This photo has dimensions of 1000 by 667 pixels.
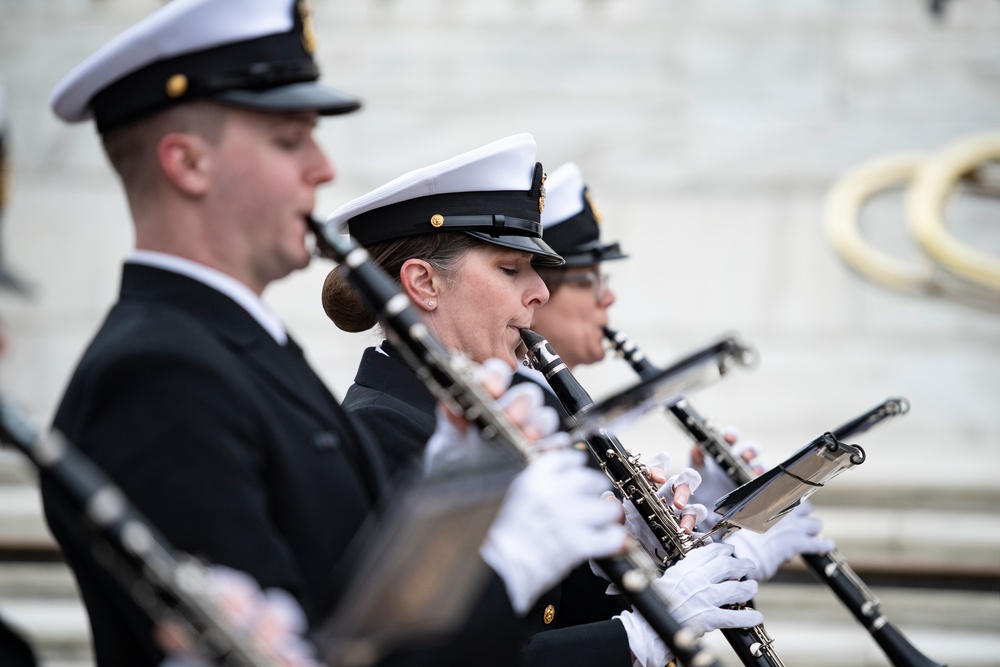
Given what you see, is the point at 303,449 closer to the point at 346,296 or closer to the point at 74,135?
the point at 346,296

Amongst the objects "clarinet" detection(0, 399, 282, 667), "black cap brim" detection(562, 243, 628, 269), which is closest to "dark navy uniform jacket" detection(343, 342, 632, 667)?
"clarinet" detection(0, 399, 282, 667)

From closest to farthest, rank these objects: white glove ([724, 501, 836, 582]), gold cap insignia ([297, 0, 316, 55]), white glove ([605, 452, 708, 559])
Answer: gold cap insignia ([297, 0, 316, 55]), white glove ([605, 452, 708, 559]), white glove ([724, 501, 836, 582])

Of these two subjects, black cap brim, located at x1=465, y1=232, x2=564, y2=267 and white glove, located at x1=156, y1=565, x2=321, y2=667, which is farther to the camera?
black cap brim, located at x1=465, y1=232, x2=564, y2=267

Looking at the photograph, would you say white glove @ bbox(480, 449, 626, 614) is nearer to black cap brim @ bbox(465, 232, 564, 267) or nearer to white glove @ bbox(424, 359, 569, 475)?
white glove @ bbox(424, 359, 569, 475)

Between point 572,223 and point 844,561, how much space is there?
3.98 feet

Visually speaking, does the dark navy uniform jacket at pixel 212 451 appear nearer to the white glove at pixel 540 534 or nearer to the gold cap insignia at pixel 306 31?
the white glove at pixel 540 534

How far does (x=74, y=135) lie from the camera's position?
28.3ft

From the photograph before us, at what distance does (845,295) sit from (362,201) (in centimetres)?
576

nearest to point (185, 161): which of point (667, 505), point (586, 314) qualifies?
point (667, 505)

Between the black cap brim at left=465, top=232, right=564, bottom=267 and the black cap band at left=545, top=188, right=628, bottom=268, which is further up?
the black cap brim at left=465, top=232, right=564, bottom=267

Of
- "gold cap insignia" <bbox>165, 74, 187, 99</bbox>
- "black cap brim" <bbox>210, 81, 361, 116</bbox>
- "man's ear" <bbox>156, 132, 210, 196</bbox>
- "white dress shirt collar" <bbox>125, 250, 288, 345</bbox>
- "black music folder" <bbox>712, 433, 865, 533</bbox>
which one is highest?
"gold cap insignia" <bbox>165, 74, 187, 99</bbox>

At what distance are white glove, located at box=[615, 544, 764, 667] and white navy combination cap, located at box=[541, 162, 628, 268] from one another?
1310 mm

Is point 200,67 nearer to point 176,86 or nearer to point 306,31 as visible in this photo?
point 176,86

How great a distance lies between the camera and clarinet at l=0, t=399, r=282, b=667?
58.6 inches
